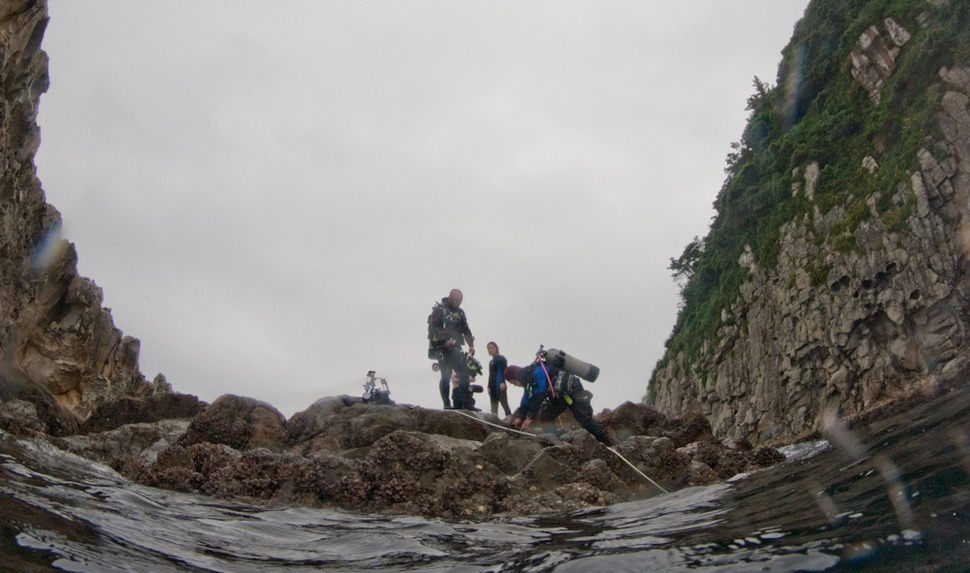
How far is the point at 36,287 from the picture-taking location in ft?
80.3

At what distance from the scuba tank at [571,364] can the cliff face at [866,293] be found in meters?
22.2

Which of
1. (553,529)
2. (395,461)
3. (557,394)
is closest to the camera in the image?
(553,529)

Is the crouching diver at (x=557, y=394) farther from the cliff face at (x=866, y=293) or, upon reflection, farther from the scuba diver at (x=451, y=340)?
the cliff face at (x=866, y=293)

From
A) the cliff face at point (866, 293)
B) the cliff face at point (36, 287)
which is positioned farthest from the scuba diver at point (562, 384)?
the cliff face at point (866, 293)

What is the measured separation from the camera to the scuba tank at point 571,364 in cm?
1171

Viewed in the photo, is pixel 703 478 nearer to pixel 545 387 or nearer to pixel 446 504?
pixel 545 387

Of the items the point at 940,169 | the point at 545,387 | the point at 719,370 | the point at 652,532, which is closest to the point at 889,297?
the point at 940,169

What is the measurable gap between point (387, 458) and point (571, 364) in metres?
3.64

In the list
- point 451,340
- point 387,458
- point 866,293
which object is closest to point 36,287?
point 451,340

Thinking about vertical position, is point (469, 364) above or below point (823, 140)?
below

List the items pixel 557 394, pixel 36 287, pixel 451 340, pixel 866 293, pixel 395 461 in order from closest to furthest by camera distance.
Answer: pixel 395 461 < pixel 557 394 < pixel 451 340 < pixel 36 287 < pixel 866 293

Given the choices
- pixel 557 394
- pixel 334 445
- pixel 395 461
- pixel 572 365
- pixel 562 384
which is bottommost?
pixel 395 461

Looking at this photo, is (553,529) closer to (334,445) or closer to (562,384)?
(562,384)

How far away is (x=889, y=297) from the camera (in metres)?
31.2
